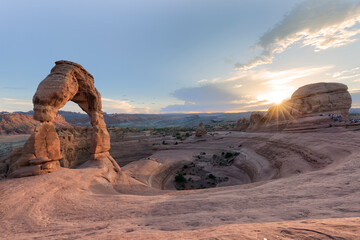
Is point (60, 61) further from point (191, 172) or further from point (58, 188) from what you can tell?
point (191, 172)

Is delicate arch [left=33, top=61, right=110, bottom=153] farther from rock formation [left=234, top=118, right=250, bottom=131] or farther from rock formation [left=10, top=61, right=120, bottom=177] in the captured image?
rock formation [left=234, top=118, right=250, bottom=131]

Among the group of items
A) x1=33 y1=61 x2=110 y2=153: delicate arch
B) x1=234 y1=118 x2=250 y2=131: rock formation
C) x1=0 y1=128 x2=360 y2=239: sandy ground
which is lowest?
x1=0 y1=128 x2=360 y2=239: sandy ground

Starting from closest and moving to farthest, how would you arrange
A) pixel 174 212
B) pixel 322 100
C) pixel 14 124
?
pixel 174 212 → pixel 322 100 → pixel 14 124

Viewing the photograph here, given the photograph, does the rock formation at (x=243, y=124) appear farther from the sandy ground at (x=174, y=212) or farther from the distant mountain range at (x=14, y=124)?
the distant mountain range at (x=14, y=124)

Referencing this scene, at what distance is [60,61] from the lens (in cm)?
990

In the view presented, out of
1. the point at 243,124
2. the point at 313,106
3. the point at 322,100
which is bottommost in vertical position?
the point at 243,124

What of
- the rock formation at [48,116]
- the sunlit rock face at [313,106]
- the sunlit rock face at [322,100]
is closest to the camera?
the rock formation at [48,116]

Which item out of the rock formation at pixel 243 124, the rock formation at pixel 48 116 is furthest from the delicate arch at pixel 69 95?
the rock formation at pixel 243 124

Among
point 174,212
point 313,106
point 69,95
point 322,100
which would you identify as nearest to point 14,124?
point 69,95

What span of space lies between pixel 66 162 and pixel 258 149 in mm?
24628

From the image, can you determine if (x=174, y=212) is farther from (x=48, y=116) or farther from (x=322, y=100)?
(x=322, y=100)

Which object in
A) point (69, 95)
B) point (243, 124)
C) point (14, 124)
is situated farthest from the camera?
point (14, 124)

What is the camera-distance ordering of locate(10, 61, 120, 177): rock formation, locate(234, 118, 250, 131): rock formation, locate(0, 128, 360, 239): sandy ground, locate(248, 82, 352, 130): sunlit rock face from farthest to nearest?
locate(234, 118, 250, 131): rock formation, locate(248, 82, 352, 130): sunlit rock face, locate(10, 61, 120, 177): rock formation, locate(0, 128, 360, 239): sandy ground

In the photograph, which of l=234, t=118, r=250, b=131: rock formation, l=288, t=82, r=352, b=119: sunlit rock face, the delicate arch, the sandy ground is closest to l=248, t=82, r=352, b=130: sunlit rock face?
l=288, t=82, r=352, b=119: sunlit rock face
